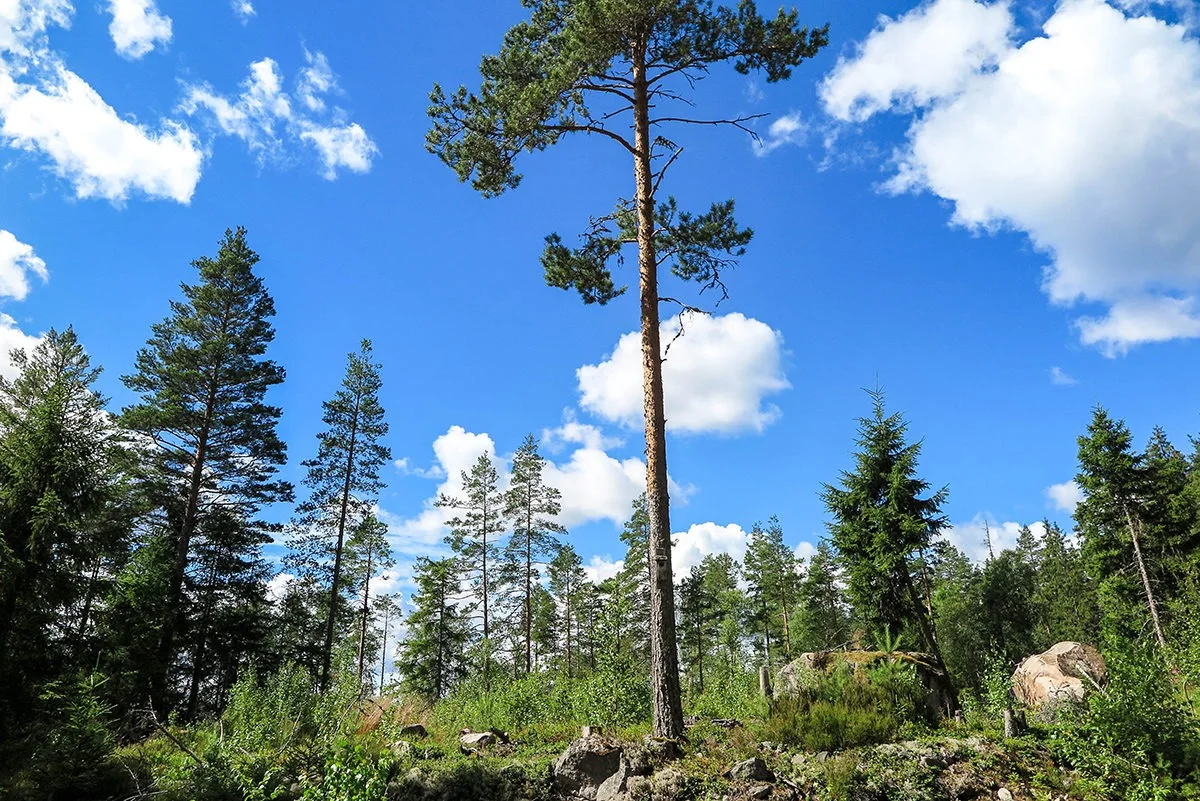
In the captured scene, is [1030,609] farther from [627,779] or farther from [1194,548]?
[627,779]

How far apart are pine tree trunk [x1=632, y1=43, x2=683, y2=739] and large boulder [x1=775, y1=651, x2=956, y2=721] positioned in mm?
1964

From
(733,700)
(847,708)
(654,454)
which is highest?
(654,454)

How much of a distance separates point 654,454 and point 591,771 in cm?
483

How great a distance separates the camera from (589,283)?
12.5 metres

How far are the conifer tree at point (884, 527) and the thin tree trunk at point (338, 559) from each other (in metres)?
18.5

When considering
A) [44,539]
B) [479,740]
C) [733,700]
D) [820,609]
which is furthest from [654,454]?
[820,609]

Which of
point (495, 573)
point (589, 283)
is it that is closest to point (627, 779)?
point (589, 283)

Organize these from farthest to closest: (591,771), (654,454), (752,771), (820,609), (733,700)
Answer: (820,609) → (733,700) → (654,454) → (591,771) → (752,771)

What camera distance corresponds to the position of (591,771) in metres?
7.86

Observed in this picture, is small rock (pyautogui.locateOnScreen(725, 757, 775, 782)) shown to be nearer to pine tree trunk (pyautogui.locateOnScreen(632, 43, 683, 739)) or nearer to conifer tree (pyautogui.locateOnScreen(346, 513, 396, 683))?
pine tree trunk (pyautogui.locateOnScreen(632, 43, 683, 739))

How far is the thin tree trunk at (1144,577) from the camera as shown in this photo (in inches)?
874

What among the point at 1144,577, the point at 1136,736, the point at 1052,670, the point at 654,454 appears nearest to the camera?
the point at 1136,736

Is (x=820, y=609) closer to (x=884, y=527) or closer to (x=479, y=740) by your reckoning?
(x=884, y=527)

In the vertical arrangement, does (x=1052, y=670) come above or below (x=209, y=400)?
below
